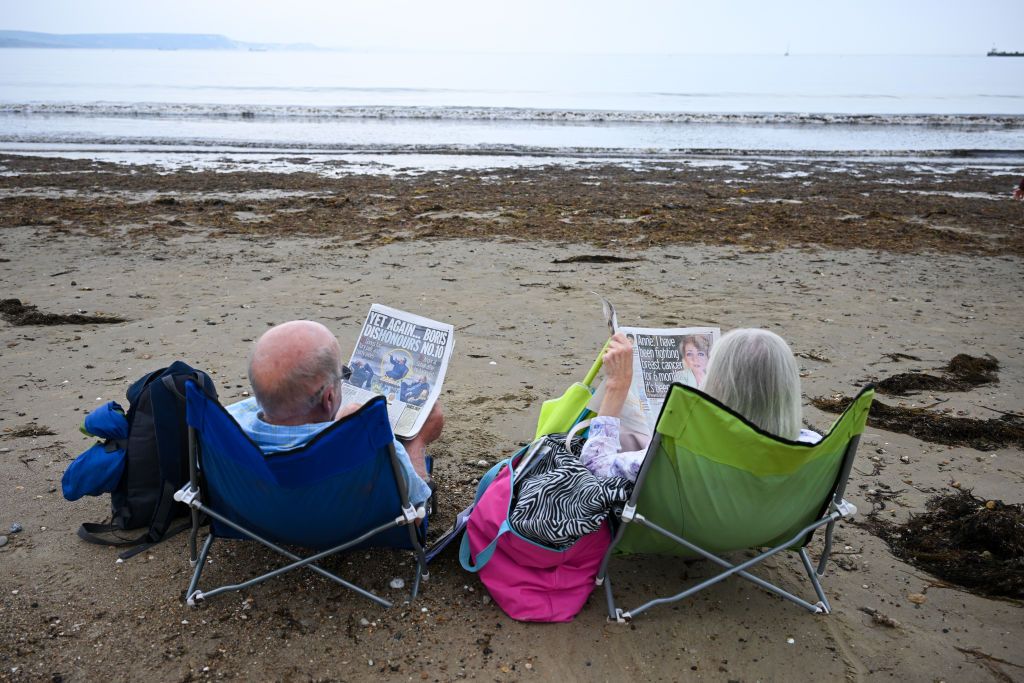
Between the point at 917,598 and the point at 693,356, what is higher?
the point at 693,356

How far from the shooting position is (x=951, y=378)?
5012 mm

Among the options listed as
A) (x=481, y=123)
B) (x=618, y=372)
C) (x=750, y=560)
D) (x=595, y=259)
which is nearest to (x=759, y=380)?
(x=618, y=372)

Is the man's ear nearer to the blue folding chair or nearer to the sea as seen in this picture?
the blue folding chair

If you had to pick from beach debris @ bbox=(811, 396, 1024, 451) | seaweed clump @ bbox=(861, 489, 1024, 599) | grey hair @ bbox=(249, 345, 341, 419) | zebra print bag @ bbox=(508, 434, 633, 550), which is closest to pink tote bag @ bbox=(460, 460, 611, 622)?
zebra print bag @ bbox=(508, 434, 633, 550)

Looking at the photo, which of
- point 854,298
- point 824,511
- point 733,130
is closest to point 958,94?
point 733,130

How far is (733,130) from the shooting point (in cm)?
3078

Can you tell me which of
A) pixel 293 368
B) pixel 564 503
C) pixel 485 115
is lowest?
pixel 564 503

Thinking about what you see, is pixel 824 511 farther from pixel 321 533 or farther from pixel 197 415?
pixel 197 415

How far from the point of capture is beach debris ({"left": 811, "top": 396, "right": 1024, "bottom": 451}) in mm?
4121

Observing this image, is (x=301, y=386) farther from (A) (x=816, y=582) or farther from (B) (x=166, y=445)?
(A) (x=816, y=582)

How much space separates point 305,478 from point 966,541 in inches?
110

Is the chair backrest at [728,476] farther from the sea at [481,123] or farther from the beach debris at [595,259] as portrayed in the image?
the sea at [481,123]

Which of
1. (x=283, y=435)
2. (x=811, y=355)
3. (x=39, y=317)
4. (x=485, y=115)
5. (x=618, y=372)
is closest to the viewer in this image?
(x=283, y=435)

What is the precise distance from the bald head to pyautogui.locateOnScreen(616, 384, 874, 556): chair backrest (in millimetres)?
1149
